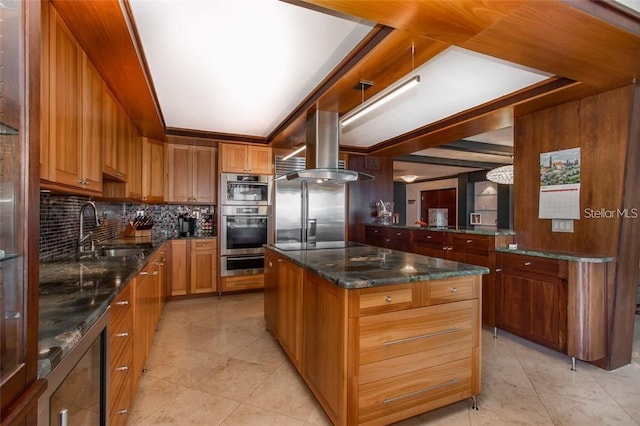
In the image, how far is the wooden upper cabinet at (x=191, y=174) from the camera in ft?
14.9

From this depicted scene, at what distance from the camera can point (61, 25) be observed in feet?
5.42

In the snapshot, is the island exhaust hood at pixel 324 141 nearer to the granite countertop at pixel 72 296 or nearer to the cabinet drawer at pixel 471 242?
the cabinet drawer at pixel 471 242

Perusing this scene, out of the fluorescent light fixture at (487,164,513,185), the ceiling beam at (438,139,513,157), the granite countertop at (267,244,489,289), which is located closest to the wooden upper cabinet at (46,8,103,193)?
the granite countertop at (267,244,489,289)

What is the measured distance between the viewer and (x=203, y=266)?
4.54m

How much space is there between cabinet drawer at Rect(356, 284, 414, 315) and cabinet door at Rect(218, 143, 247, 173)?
138 inches

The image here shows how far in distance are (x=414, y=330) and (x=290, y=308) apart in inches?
40.8

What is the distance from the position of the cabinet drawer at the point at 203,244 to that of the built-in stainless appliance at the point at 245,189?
603 mm

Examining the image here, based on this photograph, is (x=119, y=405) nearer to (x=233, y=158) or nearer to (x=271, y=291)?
(x=271, y=291)

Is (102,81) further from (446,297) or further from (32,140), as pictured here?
(446,297)

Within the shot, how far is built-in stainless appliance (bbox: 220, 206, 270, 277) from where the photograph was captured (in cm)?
462

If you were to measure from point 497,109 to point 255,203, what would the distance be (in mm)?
3378

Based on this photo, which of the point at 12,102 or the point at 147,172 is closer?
A: the point at 12,102

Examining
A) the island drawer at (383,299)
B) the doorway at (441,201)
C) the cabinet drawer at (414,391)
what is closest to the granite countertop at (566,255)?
the cabinet drawer at (414,391)

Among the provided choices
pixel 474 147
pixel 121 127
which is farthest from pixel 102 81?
pixel 474 147
